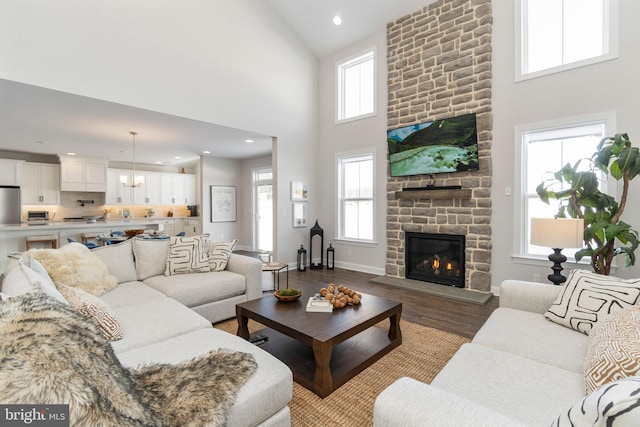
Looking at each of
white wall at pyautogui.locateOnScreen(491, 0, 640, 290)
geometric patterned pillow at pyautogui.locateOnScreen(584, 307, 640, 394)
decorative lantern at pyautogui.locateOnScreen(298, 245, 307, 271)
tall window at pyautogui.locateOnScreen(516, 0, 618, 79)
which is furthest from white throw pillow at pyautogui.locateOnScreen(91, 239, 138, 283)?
tall window at pyautogui.locateOnScreen(516, 0, 618, 79)

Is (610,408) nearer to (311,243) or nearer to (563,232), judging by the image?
(563,232)

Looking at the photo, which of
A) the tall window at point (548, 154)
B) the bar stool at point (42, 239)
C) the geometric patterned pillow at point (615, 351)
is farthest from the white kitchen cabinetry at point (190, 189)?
the geometric patterned pillow at point (615, 351)

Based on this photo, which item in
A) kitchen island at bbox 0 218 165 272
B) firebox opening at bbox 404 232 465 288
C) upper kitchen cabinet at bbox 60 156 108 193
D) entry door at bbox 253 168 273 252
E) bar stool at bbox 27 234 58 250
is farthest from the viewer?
entry door at bbox 253 168 273 252

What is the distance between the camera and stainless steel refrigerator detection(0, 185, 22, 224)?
21.2ft

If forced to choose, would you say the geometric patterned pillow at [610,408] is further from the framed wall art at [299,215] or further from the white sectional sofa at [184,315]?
the framed wall art at [299,215]

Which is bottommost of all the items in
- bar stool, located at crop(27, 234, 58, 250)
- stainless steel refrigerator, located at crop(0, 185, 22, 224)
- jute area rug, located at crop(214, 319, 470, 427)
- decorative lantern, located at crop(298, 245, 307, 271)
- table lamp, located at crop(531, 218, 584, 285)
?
jute area rug, located at crop(214, 319, 470, 427)

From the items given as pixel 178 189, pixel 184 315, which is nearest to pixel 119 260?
pixel 184 315

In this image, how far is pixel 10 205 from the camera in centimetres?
659

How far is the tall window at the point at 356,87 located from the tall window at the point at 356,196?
33.4 inches

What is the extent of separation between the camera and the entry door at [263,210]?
25.8 ft

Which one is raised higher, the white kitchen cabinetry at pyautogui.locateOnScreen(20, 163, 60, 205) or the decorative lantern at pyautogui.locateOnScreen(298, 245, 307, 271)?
the white kitchen cabinetry at pyautogui.locateOnScreen(20, 163, 60, 205)

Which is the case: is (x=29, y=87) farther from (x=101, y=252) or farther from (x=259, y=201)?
(x=259, y=201)

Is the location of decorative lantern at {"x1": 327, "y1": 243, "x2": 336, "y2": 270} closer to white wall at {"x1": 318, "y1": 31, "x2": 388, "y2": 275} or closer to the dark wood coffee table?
white wall at {"x1": 318, "y1": 31, "x2": 388, "y2": 275}

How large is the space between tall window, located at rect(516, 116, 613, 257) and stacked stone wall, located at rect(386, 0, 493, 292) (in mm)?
420
